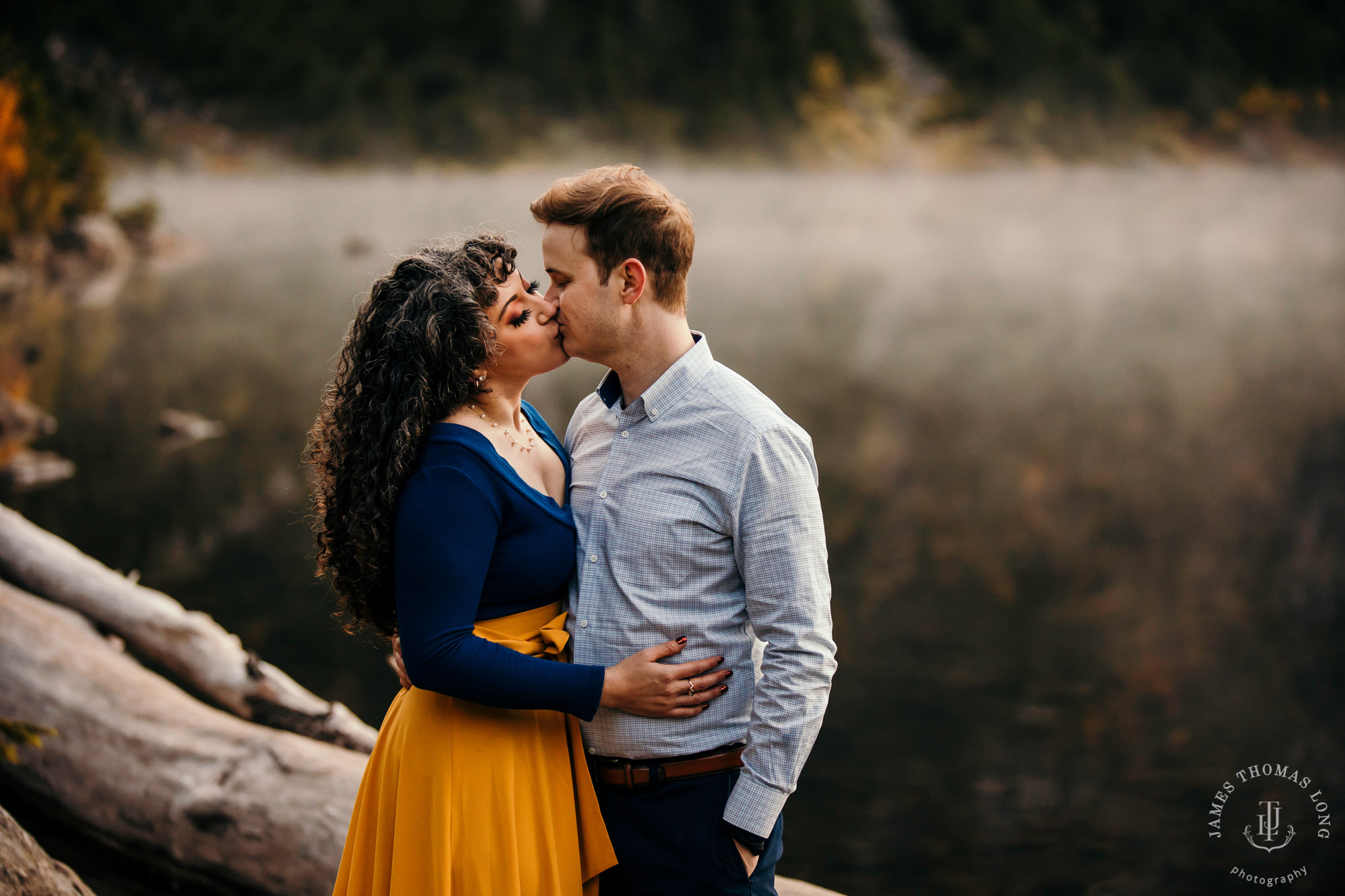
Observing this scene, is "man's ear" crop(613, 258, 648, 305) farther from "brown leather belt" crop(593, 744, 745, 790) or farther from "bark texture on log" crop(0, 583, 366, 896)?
"bark texture on log" crop(0, 583, 366, 896)

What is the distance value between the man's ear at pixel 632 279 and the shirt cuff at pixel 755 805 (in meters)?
0.64

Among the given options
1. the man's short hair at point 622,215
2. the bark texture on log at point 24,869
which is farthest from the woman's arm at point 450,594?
the bark texture on log at point 24,869

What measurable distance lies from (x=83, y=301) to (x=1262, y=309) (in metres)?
6.87

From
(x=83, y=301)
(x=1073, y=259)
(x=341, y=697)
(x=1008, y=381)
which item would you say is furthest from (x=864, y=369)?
(x=83, y=301)

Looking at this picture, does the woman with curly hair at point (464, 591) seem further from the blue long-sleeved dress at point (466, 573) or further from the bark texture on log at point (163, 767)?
the bark texture on log at point (163, 767)

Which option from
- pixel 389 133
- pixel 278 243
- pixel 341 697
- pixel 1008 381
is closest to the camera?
pixel 341 697

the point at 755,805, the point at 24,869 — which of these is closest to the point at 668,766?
the point at 755,805

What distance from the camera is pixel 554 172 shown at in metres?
6.31

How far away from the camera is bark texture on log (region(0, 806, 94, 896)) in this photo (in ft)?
5.21

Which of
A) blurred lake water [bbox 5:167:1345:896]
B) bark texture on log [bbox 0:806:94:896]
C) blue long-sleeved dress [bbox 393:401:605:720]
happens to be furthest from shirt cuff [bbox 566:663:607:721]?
blurred lake water [bbox 5:167:1345:896]

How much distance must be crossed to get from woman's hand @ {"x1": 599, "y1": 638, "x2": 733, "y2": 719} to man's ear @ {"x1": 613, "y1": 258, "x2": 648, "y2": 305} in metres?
0.46

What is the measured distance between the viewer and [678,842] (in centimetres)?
129

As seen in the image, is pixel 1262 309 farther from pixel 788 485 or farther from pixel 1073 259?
pixel 788 485

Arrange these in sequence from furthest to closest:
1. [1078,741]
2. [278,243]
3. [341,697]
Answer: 1. [278,243]
2. [1078,741]
3. [341,697]
